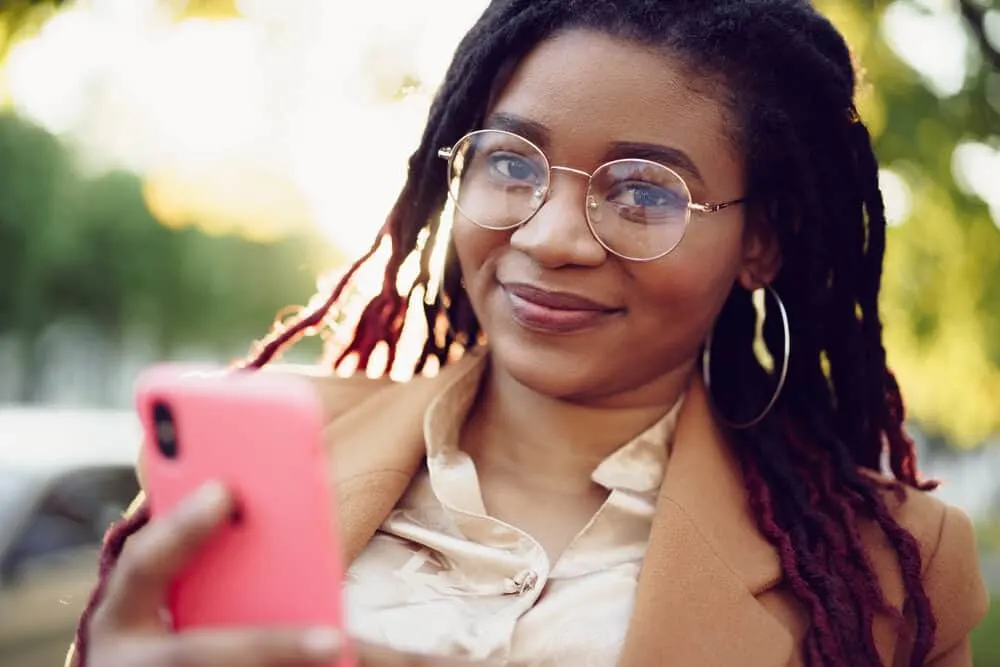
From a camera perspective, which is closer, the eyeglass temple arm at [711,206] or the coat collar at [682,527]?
the coat collar at [682,527]

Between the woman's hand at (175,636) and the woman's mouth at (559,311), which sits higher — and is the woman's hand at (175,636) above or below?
below

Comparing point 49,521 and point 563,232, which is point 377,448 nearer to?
point 563,232

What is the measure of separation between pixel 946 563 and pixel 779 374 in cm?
57

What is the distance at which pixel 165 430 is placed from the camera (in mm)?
1326

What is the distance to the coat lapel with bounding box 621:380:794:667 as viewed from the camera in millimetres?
2002

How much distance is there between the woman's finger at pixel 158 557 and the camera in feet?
3.98

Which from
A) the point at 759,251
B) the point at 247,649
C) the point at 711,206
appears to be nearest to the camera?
the point at 247,649

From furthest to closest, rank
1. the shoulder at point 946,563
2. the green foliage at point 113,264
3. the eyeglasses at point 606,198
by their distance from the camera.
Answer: the green foliage at point 113,264, the shoulder at point 946,563, the eyeglasses at point 606,198

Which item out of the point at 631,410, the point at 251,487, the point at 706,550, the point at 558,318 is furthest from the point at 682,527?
the point at 251,487

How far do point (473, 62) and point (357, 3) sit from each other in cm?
201

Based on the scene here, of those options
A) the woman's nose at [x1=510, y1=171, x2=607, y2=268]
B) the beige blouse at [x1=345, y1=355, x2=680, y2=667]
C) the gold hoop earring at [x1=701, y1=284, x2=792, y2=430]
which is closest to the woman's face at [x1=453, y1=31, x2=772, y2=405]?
the woman's nose at [x1=510, y1=171, x2=607, y2=268]

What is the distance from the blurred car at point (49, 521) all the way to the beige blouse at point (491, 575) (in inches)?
102

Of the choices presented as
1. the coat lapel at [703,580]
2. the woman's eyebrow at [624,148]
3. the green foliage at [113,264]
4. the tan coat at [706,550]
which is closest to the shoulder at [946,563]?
the tan coat at [706,550]

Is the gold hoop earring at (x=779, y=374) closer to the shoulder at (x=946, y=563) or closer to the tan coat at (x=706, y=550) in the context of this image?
the tan coat at (x=706, y=550)
